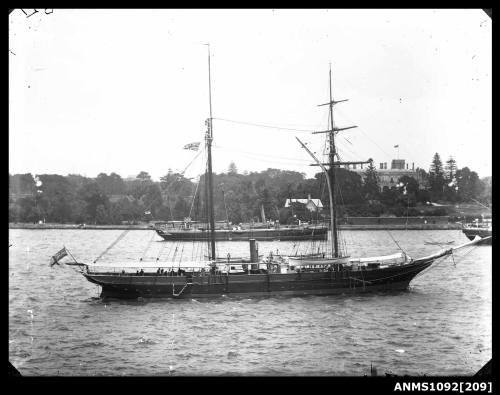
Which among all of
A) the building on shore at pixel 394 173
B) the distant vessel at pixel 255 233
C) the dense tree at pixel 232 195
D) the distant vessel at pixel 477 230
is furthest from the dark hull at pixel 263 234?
the building on shore at pixel 394 173

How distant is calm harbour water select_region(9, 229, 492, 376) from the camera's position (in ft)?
42.7

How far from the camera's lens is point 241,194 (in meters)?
36.1

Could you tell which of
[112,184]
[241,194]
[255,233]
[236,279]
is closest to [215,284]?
[236,279]

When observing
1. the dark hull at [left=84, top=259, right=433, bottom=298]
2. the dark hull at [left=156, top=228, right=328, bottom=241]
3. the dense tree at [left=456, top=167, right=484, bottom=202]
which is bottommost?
the dark hull at [left=84, top=259, right=433, bottom=298]

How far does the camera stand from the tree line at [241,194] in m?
23.6

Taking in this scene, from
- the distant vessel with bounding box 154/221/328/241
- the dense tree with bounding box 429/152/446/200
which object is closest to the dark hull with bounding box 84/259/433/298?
the dense tree with bounding box 429/152/446/200

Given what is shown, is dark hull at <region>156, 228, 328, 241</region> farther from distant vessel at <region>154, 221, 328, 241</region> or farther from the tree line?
the tree line

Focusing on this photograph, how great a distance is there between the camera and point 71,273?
31.8 metres

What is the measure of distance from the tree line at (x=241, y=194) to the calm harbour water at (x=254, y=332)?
4.31 metres

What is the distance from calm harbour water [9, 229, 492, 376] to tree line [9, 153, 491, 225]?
4309 mm

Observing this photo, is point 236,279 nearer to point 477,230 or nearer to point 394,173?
point 394,173

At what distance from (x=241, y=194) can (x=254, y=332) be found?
20.3 metres
